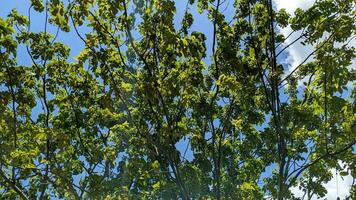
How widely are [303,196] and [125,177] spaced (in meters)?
5.81

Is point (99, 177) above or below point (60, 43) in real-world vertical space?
below

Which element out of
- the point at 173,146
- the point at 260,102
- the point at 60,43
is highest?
the point at 60,43

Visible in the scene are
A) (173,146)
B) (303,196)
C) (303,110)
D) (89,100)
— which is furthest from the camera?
(303,196)

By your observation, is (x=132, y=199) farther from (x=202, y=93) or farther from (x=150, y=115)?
(x=202, y=93)

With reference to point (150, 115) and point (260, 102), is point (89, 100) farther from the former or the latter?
point (260, 102)

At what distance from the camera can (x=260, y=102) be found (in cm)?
1205

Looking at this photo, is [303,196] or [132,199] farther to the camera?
[303,196]

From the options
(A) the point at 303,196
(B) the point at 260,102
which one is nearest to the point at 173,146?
(B) the point at 260,102

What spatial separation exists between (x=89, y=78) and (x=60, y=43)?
1.04 meters

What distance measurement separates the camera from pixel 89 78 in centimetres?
1223

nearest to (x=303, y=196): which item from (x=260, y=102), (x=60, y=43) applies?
(x=260, y=102)

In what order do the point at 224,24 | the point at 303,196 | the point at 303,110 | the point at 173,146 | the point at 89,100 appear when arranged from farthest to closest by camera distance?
the point at 303,196 < the point at 89,100 < the point at 303,110 < the point at 224,24 < the point at 173,146

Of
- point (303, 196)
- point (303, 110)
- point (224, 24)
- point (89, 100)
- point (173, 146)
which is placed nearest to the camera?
point (173, 146)

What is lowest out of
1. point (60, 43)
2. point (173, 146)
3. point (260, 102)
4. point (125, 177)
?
point (173, 146)
